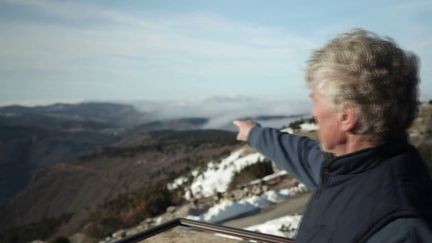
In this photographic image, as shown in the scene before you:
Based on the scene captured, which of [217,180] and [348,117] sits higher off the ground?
[348,117]

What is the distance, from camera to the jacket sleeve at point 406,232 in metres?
1.21

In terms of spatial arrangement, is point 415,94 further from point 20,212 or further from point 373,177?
point 20,212

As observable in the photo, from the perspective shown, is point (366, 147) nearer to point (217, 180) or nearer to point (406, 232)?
point (406, 232)

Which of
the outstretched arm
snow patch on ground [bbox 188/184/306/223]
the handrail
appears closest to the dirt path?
snow patch on ground [bbox 188/184/306/223]

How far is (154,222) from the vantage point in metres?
12.0

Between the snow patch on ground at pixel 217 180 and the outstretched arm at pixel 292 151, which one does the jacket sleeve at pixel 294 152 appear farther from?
the snow patch on ground at pixel 217 180

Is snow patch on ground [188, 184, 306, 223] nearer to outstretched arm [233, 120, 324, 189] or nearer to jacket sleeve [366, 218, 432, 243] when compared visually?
outstretched arm [233, 120, 324, 189]

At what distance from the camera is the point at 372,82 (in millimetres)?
1381

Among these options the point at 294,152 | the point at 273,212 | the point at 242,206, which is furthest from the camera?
the point at 242,206

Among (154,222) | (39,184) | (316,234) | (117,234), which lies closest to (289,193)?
(154,222)

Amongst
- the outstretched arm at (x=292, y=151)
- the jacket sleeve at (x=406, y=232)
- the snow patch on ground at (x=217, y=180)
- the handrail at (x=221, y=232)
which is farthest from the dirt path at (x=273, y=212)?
the jacket sleeve at (x=406, y=232)

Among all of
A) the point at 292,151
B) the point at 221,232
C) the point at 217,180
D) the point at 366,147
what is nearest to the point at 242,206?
the point at 221,232

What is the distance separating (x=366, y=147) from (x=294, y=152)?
74 centimetres

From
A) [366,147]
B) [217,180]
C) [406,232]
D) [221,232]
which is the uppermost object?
[366,147]
